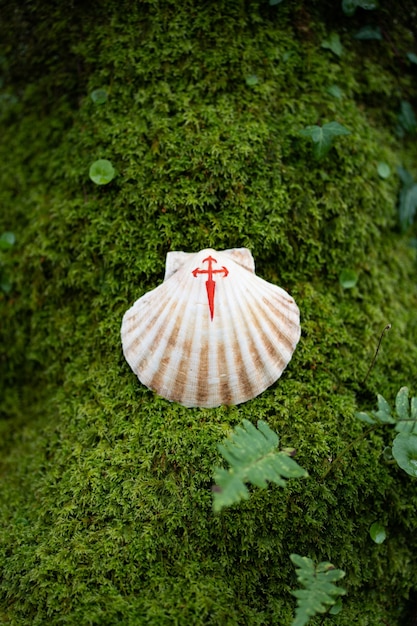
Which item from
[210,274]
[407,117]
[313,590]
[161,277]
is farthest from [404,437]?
[407,117]

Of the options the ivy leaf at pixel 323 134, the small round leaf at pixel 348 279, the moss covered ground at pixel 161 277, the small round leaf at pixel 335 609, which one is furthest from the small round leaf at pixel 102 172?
the small round leaf at pixel 335 609

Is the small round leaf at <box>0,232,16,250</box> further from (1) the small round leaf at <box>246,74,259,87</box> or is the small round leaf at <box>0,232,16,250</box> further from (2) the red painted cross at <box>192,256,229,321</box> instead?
(1) the small round leaf at <box>246,74,259,87</box>

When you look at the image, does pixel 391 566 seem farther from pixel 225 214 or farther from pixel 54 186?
pixel 54 186

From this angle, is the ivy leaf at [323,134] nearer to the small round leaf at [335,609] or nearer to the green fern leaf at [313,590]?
the green fern leaf at [313,590]

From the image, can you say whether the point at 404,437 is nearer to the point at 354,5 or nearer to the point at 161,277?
the point at 161,277

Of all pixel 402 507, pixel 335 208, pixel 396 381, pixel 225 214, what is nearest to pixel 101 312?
pixel 225 214

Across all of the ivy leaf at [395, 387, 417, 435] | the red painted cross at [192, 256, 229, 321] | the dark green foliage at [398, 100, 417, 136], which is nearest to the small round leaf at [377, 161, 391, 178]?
the dark green foliage at [398, 100, 417, 136]

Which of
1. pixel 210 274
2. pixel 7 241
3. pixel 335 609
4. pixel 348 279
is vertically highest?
pixel 210 274
